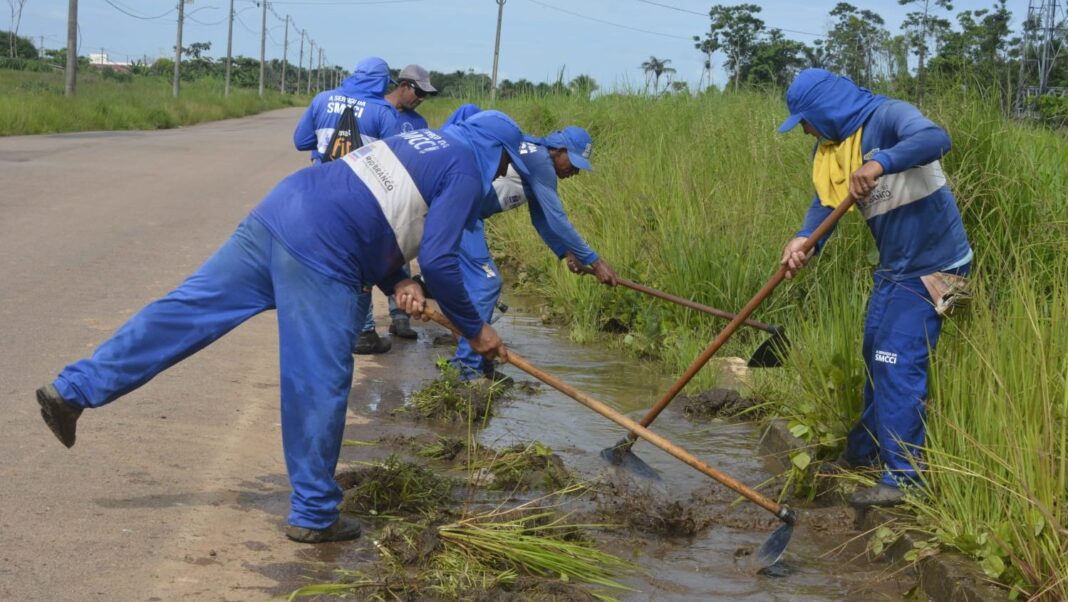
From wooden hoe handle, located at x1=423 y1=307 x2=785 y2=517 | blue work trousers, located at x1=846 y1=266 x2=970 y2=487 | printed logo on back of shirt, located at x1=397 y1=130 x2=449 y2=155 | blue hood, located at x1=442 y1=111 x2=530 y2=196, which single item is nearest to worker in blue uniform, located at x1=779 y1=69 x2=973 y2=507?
blue work trousers, located at x1=846 y1=266 x2=970 y2=487

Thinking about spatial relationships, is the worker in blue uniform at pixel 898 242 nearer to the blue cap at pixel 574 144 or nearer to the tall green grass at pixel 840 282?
the tall green grass at pixel 840 282

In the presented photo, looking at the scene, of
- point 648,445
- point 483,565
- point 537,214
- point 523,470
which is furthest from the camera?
point 537,214

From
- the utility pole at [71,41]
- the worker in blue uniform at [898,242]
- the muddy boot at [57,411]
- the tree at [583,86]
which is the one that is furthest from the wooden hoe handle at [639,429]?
the utility pole at [71,41]

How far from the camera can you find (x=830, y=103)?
5023mm

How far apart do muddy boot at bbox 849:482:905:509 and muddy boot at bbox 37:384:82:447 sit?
3181 mm

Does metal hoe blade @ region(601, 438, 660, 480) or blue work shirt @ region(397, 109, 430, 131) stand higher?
blue work shirt @ region(397, 109, 430, 131)

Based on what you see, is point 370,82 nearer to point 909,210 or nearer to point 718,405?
point 718,405

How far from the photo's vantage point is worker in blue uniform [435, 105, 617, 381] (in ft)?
21.3

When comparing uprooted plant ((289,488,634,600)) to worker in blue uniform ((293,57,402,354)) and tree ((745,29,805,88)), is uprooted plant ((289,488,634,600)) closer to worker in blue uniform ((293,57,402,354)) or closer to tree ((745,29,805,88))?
worker in blue uniform ((293,57,402,354))

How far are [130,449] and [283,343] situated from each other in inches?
50.9

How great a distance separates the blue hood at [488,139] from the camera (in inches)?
190

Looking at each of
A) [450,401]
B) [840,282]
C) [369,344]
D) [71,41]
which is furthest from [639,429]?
[71,41]

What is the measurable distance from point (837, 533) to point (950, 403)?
2.68 feet

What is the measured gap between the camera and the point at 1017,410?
4.06 meters
